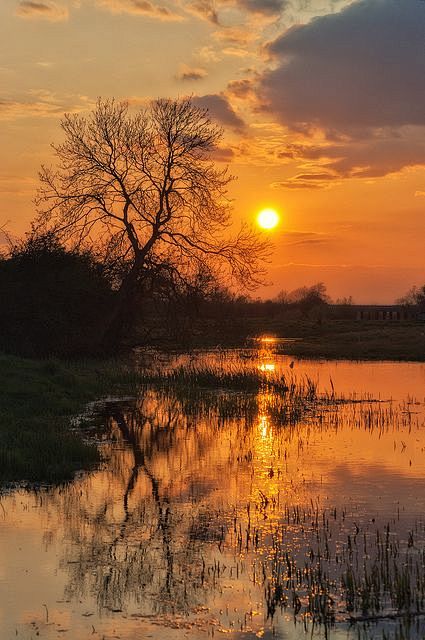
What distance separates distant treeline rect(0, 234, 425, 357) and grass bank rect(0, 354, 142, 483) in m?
5.28

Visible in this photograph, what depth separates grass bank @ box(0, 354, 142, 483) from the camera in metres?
13.8

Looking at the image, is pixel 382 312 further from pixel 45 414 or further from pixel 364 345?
pixel 45 414

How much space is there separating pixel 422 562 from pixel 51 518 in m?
5.12

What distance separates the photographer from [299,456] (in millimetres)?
16250

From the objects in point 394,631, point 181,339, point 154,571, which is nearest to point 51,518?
point 154,571

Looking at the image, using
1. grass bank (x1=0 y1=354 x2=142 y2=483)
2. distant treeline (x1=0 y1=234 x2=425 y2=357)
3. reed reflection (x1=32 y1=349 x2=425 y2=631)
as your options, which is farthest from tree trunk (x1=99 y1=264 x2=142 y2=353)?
reed reflection (x1=32 y1=349 x2=425 y2=631)

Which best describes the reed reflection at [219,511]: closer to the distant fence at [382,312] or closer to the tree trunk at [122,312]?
the tree trunk at [122,312]

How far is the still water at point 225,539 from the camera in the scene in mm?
7738

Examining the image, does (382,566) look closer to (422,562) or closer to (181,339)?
(422,562)

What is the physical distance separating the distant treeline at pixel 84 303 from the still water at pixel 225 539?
18809mm

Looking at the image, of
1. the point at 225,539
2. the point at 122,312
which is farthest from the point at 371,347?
the point at 225,539

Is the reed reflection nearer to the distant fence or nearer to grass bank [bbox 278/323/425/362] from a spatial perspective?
grass bank [bbox 278/323/425/362]

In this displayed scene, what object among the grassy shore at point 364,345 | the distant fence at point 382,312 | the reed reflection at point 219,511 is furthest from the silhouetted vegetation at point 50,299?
the distant fence at point 382,312

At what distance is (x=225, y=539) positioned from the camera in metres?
10.4
